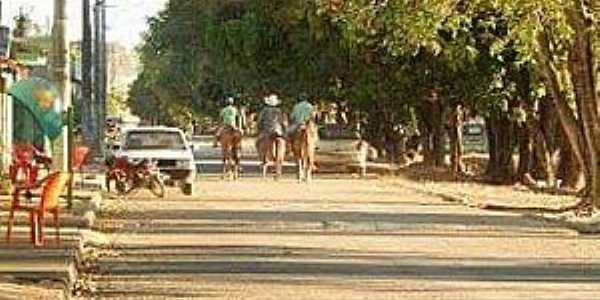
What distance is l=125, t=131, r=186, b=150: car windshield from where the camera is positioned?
1347 inches

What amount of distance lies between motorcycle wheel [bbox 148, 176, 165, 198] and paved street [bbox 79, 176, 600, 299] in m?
0.57

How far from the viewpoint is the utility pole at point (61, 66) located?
85.1 ft

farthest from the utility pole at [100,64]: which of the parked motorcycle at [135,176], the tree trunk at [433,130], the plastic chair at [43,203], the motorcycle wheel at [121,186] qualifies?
the plastic chair at [43,203]

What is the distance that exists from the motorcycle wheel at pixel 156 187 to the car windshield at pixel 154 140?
2.14m

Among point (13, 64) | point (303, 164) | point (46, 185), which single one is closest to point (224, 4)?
point (303, 164)

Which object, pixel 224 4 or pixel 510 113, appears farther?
pixel 224 4

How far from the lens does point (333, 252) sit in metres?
19.6

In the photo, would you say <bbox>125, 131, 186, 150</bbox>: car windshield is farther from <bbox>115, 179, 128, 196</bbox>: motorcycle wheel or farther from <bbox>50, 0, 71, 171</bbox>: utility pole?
<bbox>50, 0, 71, 171</bbox>: utility pole

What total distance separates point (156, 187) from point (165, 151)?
1860mm

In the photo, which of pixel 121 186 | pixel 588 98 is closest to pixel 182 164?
pixel 121 186

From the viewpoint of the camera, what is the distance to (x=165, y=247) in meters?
20.4

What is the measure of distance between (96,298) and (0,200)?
1356 centimetres

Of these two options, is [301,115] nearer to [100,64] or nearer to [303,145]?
[303,145]

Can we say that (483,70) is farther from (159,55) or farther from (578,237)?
(159,55)
